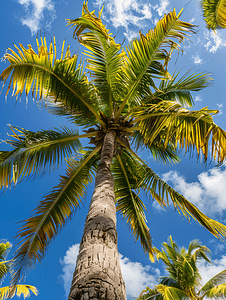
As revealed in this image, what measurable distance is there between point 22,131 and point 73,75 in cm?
187

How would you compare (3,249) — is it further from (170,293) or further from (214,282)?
(214,282)

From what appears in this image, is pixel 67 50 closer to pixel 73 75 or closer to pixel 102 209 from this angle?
pixel 73 75

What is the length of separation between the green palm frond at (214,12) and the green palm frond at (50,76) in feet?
13.5

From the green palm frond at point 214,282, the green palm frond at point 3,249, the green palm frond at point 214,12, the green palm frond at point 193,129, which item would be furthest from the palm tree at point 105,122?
the green palm frond at point 3,249

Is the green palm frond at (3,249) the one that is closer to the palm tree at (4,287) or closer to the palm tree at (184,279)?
the palm tree at (4,287)

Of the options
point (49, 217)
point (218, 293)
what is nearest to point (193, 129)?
point (49, 217)

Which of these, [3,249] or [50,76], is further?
[3,249]

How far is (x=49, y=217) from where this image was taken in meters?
5.36

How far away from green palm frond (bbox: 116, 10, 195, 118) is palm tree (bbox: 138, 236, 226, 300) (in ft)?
24.5

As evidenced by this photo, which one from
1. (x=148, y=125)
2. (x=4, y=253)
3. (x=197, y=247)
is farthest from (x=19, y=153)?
(x=197, y=247)

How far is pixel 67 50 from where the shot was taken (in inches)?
184

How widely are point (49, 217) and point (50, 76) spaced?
11.3 feet

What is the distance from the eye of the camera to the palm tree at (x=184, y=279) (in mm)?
8196

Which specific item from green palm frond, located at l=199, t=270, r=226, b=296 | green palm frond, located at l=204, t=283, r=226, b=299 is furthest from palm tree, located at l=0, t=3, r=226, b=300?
green palm frond, located at l=199, t=270, r=226, b=296
